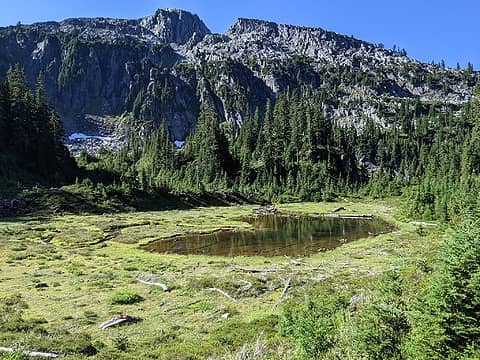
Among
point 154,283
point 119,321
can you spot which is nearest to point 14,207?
point 154,283

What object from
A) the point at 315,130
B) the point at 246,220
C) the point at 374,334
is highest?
the point at 315,130

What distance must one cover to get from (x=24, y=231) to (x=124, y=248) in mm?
21339

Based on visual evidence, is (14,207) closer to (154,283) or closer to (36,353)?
(154,283)

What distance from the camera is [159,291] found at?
30641mm

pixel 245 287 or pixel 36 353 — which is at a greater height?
pixel 36 353

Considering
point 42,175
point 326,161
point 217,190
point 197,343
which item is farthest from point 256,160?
point 197,343

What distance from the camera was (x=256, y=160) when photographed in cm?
17288

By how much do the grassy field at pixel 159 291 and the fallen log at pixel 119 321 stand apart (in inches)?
18.1

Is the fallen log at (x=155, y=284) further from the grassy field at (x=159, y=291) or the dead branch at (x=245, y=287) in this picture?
the dead branch at (x=245, y=287)

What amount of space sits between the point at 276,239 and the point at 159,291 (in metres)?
32.9

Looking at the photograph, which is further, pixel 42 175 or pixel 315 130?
pixel 315 130

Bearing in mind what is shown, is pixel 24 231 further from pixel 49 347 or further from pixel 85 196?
pixel 49 347

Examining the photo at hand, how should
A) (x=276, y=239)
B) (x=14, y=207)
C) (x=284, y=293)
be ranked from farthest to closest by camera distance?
(x=14, y=207) < (x=276, y=239) < (x=284, y=293)

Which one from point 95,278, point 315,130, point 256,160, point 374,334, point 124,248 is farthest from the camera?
point 315,130
